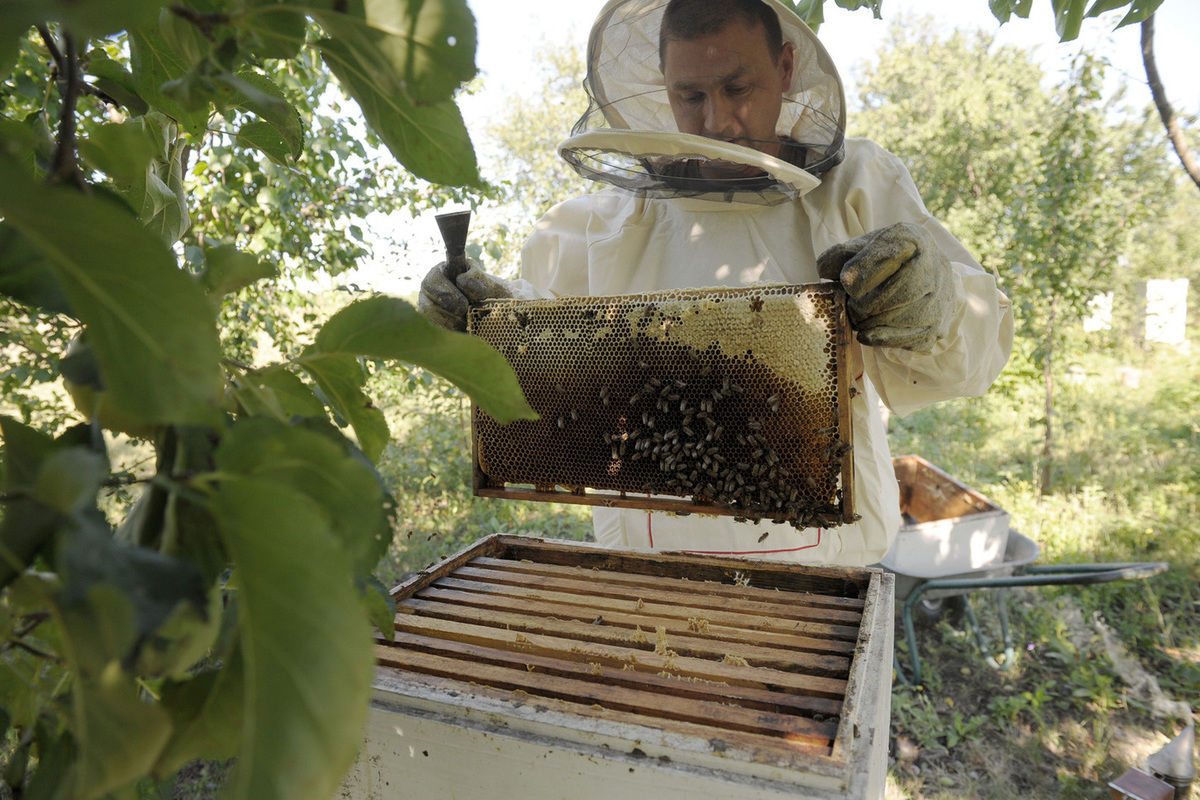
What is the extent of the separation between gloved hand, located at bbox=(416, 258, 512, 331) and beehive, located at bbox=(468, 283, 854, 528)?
93 millimetres

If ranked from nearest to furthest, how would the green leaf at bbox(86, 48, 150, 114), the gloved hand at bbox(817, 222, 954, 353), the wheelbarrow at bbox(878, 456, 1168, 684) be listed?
the green leaf at bbox(86, 48, 150, 114), the gloved hand at bbox(817, 222, 954, 353), the wheelbarrow at bbox(878, 456, 1168, 684)

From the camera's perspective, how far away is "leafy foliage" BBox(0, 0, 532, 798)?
1.16 ft

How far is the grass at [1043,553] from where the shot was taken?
A: 3340 millimetres

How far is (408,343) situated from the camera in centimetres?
60

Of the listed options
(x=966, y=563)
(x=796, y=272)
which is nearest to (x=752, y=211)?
(x=796, y=272)

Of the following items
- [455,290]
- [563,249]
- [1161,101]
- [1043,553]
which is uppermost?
[1161,101]

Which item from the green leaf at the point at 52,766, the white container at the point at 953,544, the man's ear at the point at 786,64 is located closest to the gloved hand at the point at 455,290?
the man's ear at the point at 786,64

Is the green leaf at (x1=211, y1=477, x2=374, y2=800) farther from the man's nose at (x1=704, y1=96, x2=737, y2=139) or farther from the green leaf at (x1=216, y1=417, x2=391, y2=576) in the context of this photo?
the man's nose at (x1=704, y1=96, x2=737, y2=139)

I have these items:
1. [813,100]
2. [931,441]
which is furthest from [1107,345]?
[813,100]

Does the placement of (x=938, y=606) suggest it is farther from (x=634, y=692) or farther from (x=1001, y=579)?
(x=634, y=692)

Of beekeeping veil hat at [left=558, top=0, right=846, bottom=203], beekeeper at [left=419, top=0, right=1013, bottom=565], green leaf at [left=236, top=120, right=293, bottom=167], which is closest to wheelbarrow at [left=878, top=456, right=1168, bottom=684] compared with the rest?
beekeeper at [left=419, top=0, right=1013, bottom=565]

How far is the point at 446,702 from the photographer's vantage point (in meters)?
1.26

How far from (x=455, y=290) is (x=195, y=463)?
1774mm

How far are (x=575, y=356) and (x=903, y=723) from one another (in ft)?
9.69
